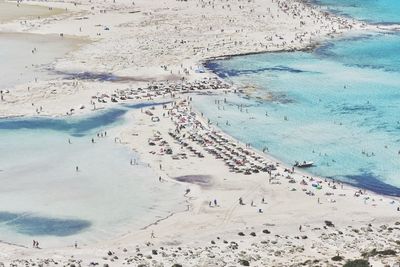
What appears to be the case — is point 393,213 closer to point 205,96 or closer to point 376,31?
point 205,96

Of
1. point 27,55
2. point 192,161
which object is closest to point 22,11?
point 27,55

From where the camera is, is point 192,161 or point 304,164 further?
point 304,164

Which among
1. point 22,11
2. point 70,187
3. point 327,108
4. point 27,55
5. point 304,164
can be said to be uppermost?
point 22,11

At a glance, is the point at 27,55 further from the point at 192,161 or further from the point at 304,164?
the point at 304,164

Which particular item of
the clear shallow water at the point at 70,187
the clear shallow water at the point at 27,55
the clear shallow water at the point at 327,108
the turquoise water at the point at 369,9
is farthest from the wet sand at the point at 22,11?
the clear shallow water at the point at 70,187

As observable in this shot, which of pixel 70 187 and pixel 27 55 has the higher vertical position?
pixel 27 55

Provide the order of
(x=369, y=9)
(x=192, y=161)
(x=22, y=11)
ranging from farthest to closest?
(x=369, y=9) < (x=22, y=11) < (x=192, y=161)
